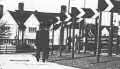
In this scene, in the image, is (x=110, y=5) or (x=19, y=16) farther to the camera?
(x=19, y=16)

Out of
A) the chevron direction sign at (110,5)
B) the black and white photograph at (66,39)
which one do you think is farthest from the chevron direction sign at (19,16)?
the chevron direction sign at (110,5)

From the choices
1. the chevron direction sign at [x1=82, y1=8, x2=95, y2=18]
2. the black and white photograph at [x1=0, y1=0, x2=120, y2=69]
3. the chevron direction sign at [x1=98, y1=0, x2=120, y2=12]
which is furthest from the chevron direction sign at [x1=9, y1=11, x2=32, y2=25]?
the chevron direction sign at [x1=98, y1=0, x2=120, y2=12]

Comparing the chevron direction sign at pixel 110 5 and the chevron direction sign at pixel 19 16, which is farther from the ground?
the chevron direction sign at pixel 19 16

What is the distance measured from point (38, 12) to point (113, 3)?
168 ft

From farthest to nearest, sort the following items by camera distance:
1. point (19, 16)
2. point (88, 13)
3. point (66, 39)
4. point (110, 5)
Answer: point (19, 16) → point (66, 39) → point (88, 13) → point (110, 5)

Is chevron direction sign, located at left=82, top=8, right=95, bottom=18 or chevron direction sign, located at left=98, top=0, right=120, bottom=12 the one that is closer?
chevron direction sign, located at left=98, top=0, right=120, bottom=12

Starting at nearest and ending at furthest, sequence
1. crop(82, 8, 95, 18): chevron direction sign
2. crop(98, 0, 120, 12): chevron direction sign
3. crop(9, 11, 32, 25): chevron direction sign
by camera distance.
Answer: crop(98, 0, 120, 12): chevron direction sign → crop(82, 8, 95, 18): chevron direction sign → crop(9, 11, 32, 25): chevron direction sign

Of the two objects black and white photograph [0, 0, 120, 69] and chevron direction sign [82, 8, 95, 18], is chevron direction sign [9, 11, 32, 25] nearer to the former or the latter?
black and white photograph [0, 0, 120, 69]

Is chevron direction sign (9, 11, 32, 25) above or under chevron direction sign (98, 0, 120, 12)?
above

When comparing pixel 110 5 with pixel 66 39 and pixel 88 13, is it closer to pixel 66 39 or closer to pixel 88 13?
pixel 88 13

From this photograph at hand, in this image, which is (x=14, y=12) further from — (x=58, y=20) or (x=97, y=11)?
(x=97, y=11)

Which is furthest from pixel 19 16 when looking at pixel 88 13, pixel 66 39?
pixel 88 13

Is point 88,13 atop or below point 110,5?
below

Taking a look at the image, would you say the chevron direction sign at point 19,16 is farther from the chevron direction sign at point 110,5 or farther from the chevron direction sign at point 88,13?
the chevron direction sign at point 110,5
